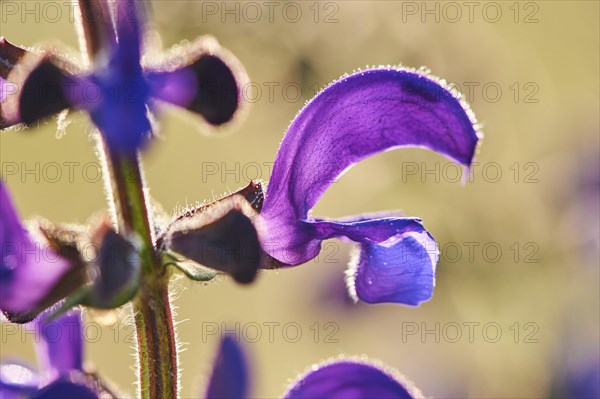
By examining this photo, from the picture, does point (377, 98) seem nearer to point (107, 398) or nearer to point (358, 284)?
point (358, 284)

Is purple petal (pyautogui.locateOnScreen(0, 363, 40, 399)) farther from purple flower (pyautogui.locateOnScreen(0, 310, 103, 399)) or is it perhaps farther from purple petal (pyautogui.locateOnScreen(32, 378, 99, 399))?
purple petal (pyautogui.locateOnScreen(32, 378, 99, 399))

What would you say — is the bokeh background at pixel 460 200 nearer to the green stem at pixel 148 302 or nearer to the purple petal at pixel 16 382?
the purple petal at pixel 16 382

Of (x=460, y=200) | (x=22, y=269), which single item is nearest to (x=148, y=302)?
(x=22, y=269)

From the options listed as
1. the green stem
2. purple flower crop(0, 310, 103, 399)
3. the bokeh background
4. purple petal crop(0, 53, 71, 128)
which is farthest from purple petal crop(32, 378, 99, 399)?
the bokeh background

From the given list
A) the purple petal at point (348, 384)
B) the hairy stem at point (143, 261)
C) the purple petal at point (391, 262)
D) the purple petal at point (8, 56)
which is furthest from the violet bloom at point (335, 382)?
the purple petal at point (8, 56)

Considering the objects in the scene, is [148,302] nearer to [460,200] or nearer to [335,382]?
[335,382]

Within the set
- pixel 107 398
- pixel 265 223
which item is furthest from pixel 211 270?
pixel 107 398
